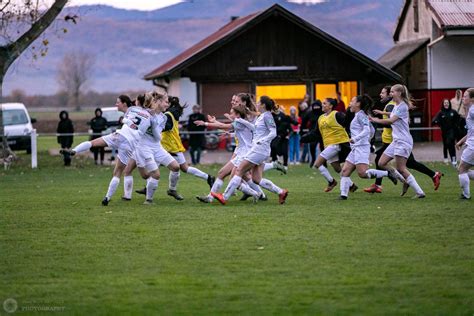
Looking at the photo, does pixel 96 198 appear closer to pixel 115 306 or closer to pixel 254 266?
pixel 254 266

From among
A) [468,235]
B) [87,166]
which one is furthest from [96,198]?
[87,166]

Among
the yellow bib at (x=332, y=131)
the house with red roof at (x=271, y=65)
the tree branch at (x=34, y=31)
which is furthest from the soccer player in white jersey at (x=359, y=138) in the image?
the house with red roof at (x=271, y=65)

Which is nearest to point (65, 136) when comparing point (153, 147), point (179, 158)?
point (179, 158)

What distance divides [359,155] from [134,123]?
3.94 m

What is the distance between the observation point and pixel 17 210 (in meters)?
17.7

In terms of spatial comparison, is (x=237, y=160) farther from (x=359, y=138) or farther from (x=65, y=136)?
(x=65, y=136)

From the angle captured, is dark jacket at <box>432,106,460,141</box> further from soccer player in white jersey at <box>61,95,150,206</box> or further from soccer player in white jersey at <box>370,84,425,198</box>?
soccer player in white jersey at <box>61,95,150,206</box>

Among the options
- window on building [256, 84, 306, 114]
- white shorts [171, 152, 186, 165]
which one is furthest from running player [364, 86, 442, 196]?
window on building [256, 84, 306, 114]

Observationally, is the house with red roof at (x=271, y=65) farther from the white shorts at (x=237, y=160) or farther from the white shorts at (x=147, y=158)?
the white shorts at (x=237, y=160)

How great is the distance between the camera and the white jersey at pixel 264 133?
17062 mm

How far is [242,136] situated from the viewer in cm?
1769

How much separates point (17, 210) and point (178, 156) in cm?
319

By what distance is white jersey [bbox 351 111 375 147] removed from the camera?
18.1 meters

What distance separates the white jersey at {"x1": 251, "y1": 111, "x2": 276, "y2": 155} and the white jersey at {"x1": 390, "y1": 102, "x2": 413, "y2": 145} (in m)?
2.32
